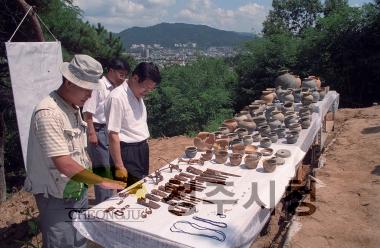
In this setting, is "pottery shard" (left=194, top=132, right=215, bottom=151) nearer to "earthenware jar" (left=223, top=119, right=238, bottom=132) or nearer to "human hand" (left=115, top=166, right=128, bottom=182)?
"earthenware jar" (left=223, top=119, right=238, bottom=132)

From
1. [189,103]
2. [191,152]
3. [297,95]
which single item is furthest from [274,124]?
[189,103]

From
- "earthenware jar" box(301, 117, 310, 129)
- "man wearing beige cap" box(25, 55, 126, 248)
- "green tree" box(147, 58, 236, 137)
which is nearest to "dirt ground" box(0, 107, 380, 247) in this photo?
"earthenware jar" box(301, 117, 310, 129)

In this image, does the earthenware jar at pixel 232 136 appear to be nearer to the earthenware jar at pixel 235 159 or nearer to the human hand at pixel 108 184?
the earthenware jar at pixel 235 159

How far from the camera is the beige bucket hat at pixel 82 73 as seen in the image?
216 centimetres

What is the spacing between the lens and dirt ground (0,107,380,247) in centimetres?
358

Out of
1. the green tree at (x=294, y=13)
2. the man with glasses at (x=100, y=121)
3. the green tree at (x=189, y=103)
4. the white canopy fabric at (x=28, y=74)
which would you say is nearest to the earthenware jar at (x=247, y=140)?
the man with glasses at (x=100, y=121)

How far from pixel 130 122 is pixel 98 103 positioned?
35.5 inches

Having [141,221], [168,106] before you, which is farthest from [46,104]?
[168,106]

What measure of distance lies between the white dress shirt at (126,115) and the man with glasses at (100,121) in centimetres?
68

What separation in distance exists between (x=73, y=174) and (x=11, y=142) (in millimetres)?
10730

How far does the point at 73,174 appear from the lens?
2.14m

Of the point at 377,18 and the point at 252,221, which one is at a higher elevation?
the point at 377,18

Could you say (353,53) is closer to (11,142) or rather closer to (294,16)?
(11,142)

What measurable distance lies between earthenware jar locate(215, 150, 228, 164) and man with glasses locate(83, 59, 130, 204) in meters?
1.11
